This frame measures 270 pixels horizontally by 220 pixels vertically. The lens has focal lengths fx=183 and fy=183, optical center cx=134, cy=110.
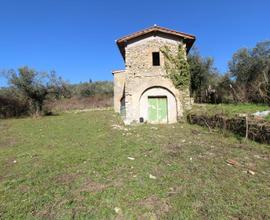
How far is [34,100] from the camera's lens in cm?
2112

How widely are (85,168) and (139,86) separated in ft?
27.8

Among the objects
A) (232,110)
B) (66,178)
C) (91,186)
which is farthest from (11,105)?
(232,110)

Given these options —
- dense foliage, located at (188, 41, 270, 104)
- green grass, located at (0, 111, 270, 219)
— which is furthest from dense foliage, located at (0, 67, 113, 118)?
dense foliage, located at (188, 41, 270, 104)

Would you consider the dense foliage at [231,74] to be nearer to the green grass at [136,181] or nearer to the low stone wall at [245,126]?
the low stone wall at [245,126]

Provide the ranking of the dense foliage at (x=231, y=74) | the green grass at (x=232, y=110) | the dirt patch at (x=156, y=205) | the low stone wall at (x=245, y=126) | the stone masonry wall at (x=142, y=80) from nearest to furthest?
the dirt patch at (x=156, y=205), the low stone wall at (x=245, y=126), the green grass at (x=232, y=110), the stone masonry wall at (x=142, y=80), the dense foliage at (x=231, y=74)

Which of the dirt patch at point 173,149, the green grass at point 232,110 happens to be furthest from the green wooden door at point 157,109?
the dirt patch at point 173,149

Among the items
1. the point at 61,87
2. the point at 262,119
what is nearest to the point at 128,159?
the point at 262,119

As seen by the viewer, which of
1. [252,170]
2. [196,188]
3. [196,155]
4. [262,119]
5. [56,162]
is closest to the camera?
[196,188]

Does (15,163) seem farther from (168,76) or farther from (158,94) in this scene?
(168,76)

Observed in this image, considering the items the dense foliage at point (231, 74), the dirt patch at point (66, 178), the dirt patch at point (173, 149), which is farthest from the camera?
the dense foliage at point (231, 74)

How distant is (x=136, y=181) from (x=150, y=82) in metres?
9.21

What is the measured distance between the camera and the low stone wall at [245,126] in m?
6.86

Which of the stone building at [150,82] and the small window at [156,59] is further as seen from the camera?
the small window at [156,59]

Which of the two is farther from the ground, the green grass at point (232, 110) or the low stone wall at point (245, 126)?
the green grass at point (232, 110)
